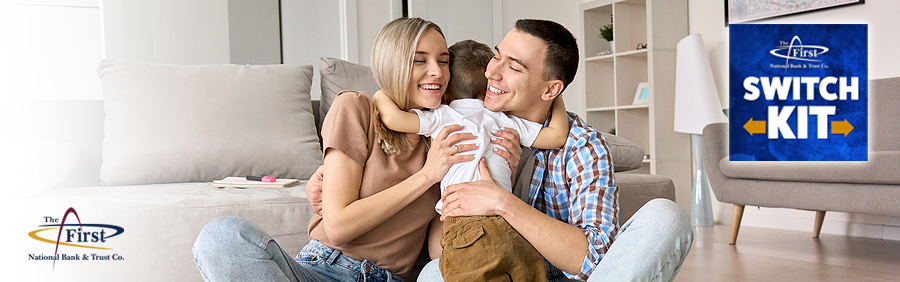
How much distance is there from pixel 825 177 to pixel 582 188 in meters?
2.04

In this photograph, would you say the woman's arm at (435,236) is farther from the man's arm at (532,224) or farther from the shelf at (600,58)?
the shelf at (600,58)

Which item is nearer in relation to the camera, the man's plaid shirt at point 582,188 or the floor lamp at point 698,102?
the man's plaid shirt at point 582,188

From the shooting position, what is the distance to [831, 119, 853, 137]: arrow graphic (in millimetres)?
3207

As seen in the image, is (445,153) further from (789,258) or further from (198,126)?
(789,258)

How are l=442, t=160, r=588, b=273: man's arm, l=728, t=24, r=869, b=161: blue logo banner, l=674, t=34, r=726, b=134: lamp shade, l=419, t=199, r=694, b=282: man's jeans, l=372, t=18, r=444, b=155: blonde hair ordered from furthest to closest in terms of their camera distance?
1. l=674, t=34, r=726, b=134: lamp shade
2. l=728, t=24, r=869, b=161: blue logo banner
3. l=372, t=18, r=444, b=155: blonde hair
4. l=442, t=160, r=588, b=273: man's arm
5. l=419, t=199, r=694, b=282: man's jeans

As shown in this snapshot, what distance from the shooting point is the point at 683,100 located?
3920 mm

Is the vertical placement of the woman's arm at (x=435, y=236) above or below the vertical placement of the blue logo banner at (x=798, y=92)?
below

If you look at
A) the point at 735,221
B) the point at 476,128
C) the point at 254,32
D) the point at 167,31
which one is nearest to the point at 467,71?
the point at 476,128

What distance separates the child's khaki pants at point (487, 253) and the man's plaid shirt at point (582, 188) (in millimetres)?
106

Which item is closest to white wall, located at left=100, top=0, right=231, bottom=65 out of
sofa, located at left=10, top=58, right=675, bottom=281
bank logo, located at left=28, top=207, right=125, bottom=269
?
sofa, located at left=10, top=58, right=675, bottom=281

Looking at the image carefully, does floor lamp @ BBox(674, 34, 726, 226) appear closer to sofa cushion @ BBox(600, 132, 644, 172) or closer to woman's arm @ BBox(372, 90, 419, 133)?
sofa cushion @ BBox(600, 132, 644, 172)

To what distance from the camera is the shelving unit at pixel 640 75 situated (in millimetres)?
4129

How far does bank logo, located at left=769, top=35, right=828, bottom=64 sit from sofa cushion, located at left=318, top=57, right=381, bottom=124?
2.63 m

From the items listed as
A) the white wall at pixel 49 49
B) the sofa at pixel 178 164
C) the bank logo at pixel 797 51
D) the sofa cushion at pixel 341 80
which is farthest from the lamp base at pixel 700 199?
the white wall at pixel 49 49
